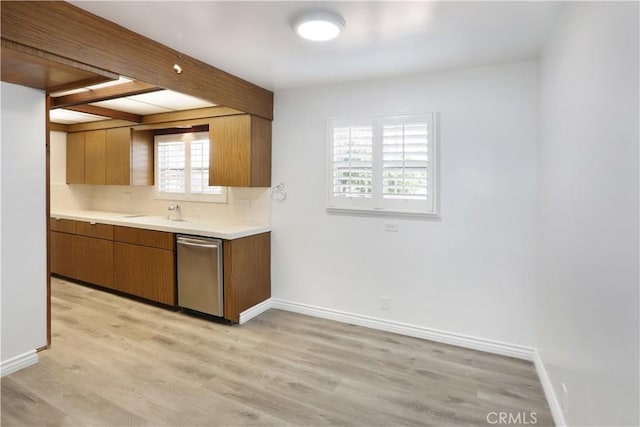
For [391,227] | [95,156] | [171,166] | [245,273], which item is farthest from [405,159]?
[95,156]

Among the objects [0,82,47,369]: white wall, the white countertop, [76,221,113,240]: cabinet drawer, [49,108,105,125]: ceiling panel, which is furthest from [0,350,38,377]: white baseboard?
[49,108,105,125]: ceiling panel

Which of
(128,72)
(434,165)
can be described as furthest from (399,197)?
(128,72)

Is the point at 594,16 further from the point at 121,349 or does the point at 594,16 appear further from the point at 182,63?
the point at 121,349

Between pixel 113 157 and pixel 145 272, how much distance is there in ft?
6.12

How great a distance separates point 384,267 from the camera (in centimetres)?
346

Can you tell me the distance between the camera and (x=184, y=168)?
474 cm

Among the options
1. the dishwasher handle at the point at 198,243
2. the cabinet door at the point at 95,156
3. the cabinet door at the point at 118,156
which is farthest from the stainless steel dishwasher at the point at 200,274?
the cabinet door at the point at 95,156

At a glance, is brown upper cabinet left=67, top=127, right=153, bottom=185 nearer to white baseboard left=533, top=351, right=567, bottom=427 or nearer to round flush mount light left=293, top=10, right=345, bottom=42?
round flush mount light left=293, top=10, right=345, bottom=42

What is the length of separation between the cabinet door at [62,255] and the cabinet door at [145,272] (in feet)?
3.27

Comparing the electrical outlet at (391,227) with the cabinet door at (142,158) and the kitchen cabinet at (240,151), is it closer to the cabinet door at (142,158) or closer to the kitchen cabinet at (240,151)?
the kitchen cabinet at (240,151)

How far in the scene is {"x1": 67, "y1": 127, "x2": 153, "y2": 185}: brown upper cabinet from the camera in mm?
4790

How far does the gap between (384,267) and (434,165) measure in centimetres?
105

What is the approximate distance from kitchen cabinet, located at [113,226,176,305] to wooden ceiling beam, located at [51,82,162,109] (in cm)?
140

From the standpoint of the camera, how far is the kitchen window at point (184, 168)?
4555 millimetres
